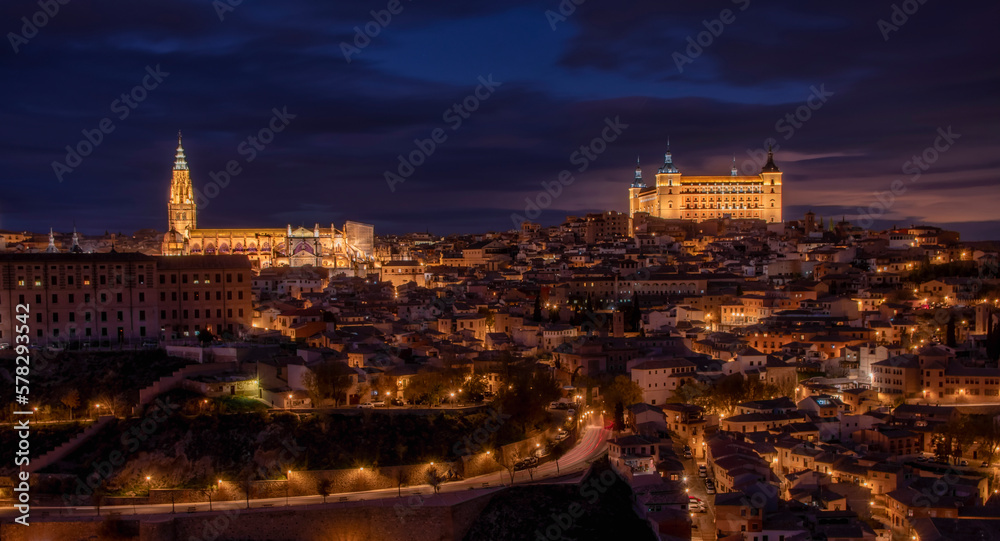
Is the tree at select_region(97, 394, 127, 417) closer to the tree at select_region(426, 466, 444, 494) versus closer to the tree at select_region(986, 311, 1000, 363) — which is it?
the tree at select_region(426, 466, 444, 494)

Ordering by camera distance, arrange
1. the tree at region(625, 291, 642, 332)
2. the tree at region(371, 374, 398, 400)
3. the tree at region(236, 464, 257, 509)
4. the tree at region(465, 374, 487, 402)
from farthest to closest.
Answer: the tree at region(625, 291, 642, 332), the tree at region(465, 374, 487, 402), the tree at region(371, 374, 398, 400), the tree at region(236, 464, 257, 509)

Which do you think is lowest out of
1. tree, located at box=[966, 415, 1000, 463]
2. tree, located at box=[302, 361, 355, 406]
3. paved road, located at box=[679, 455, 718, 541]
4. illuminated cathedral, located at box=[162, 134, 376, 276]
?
paved road, located at box=[679, 455, 718, 541]

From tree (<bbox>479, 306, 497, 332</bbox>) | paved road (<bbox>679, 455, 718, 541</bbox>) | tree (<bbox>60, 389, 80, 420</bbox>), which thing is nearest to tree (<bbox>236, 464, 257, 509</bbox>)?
tree (<bbox>60, 389, 80, 420</bbox>)

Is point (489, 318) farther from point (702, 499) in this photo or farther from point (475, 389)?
point (702, 499)

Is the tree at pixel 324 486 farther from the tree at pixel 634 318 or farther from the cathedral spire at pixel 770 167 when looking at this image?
the cathedral spire at pixel 770 167

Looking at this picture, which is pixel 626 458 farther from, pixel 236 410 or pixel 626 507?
pixel 236 410

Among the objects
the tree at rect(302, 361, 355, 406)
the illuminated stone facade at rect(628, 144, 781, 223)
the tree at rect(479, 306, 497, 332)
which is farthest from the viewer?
the illuminated stone facade at rect(628, 144, 781, 223)

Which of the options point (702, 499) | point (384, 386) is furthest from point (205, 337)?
point (702, 499)

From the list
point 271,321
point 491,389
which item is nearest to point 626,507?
point 491,389
